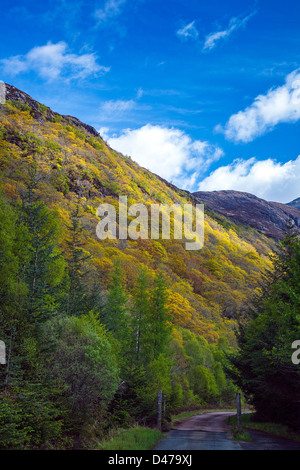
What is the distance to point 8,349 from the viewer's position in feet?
47.9

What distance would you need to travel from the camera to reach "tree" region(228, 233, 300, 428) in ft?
49.0

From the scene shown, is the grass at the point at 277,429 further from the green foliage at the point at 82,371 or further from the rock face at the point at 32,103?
the rock face at the point at 32,103

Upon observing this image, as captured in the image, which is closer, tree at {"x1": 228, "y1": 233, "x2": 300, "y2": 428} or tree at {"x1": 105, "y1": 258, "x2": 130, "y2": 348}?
tree at {"x1": 228, "y1": 233, "x2": 300, "y2": 428}

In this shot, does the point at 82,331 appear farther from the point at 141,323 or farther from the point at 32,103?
the point at 32,103

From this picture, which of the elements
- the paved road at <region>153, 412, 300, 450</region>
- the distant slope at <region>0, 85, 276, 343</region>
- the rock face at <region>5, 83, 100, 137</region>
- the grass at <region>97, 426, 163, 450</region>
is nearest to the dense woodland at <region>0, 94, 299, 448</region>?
the distant slope at <region>0, 85, 276, 343</region>

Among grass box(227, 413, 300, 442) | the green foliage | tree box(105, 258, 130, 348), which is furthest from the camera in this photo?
tree box(105, 258, 130, 348)

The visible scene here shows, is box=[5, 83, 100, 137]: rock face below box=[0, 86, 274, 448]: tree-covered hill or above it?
above

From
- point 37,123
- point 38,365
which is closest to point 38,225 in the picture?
point 38,365

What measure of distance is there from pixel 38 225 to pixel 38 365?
13.8 metres

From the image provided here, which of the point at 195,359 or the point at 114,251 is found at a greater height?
the point at 114,251

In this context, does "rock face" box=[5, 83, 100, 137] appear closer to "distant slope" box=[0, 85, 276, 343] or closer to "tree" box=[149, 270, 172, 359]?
"distant slope" box=[0, 85, 276, 343]

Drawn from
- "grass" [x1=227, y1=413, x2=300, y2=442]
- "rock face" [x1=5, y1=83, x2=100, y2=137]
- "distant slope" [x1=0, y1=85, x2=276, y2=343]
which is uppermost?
"rock face" [x1=5, y1=83, x2=100, y2=137]

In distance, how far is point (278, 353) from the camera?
48.7 ft
